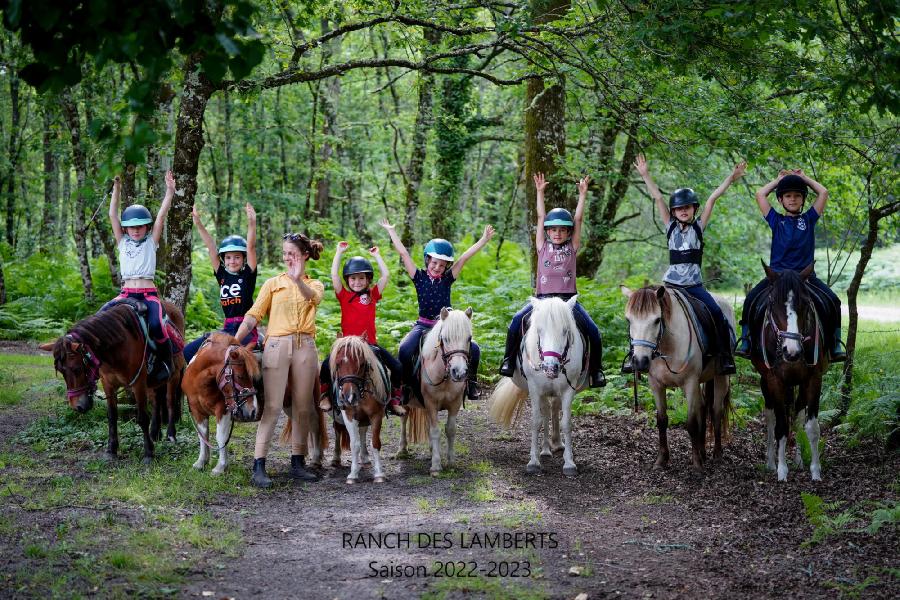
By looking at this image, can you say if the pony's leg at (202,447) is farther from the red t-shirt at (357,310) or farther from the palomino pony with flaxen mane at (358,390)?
the red t-shirt at (357,310)

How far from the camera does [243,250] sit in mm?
8258

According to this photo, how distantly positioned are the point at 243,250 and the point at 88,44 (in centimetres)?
458

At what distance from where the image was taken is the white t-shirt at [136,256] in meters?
8.34

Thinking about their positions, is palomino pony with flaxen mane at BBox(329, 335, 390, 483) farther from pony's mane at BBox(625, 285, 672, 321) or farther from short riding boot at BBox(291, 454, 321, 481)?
pony's mane at BBox(625, 285, 672, 321)

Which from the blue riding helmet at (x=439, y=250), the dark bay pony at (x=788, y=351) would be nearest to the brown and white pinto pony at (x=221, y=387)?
the blue riding helmet at (x=439, y=250)

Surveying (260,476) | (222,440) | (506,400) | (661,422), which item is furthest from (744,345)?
(222,440)

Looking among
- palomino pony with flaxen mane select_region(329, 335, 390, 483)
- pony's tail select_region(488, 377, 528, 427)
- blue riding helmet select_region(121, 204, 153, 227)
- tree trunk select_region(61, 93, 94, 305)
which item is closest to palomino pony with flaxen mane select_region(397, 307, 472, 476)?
palomino pony with flaxen mane select_region(329, 335, 390, 483)

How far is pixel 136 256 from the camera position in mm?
8359

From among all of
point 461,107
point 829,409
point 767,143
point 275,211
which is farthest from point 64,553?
point 275,211

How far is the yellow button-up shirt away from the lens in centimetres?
768

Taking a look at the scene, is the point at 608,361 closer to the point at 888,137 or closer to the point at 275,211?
the point at 888,137

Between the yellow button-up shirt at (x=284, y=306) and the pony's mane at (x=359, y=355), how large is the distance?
477mm

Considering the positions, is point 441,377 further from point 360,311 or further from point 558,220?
point 558,220

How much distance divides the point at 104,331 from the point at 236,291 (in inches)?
52.4
